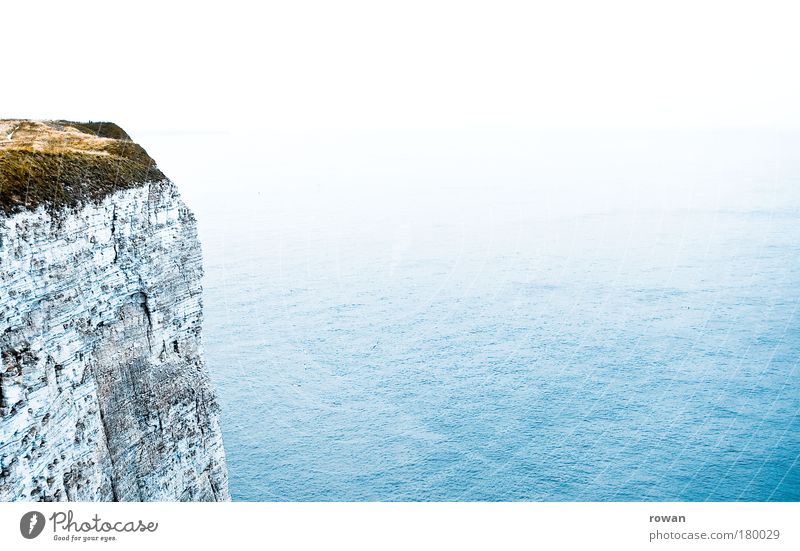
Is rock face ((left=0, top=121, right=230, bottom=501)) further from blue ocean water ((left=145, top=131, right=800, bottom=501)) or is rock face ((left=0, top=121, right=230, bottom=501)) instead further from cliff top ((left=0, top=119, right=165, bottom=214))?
blue ocean water ((left=145, top=131, right=800, bottom=501))

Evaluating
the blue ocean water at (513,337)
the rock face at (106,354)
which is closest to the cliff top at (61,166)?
the rock face at (106,354)

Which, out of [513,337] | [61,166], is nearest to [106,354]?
[61,166]

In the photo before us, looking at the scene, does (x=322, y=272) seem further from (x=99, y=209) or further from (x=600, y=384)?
(x=99, y=209)

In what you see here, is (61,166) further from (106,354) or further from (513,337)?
(513,337)

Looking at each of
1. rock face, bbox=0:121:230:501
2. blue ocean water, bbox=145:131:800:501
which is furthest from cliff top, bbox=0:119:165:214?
blue ocean water, bbox=145:131:800:501

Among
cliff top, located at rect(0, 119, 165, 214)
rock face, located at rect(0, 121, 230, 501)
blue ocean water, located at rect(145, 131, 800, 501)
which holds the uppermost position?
cliff top, located at rect(0, 119, 165, 214)

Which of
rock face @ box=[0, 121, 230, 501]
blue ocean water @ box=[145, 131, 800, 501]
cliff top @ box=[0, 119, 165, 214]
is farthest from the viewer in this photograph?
blue ocean water @ box=[145, 131, 800, 501]

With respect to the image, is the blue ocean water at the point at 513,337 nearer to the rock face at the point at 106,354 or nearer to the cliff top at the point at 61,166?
the rock face at the point at 106,354
